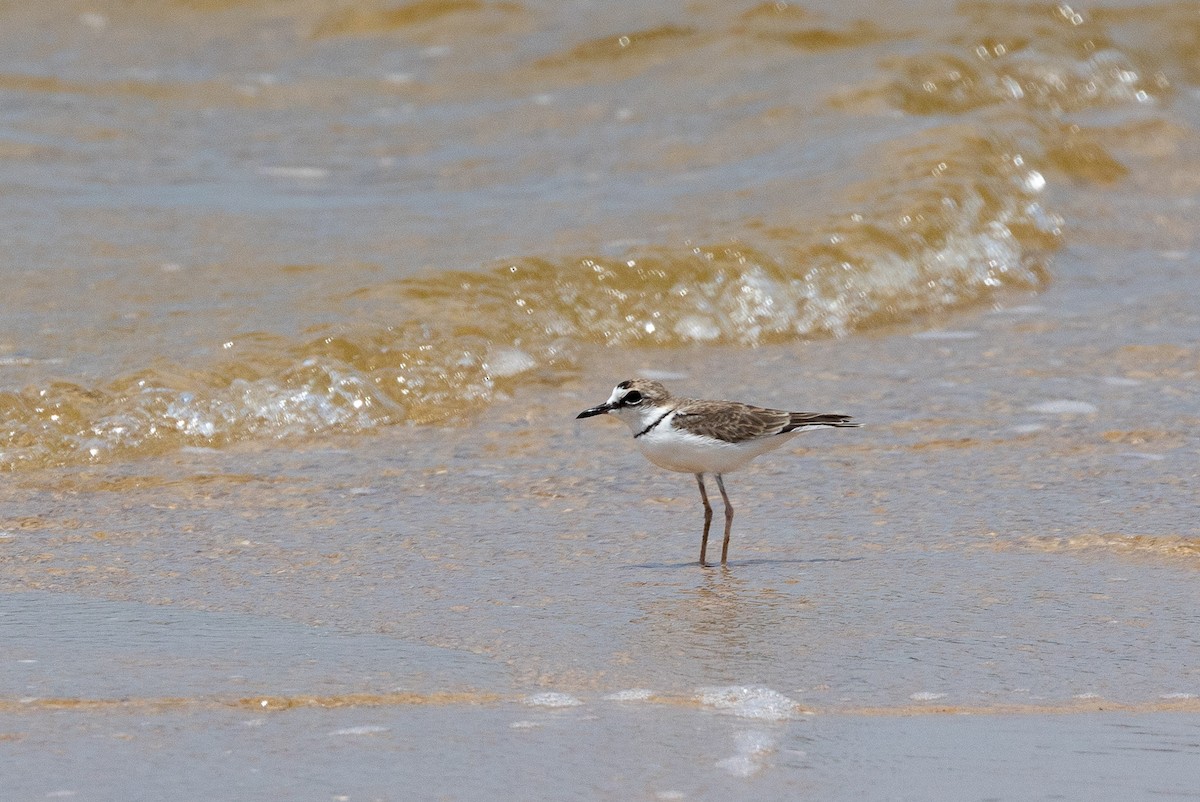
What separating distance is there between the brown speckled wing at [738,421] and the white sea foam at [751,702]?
1.48 meters

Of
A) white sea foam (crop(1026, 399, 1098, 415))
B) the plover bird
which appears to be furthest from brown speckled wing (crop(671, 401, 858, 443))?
white sea foam (crop(1026, 399, 1098, 415))

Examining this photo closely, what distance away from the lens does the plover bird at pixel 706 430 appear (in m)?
5.43

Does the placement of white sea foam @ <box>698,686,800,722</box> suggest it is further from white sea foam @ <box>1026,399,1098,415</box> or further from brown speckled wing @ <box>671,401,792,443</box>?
white sea foam @ <box>1026,399,1098,415</box>

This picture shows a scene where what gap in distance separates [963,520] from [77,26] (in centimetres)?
1123

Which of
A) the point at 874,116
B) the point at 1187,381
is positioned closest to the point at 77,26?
the point at 874,116

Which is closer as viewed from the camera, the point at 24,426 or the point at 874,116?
the point at 24,426

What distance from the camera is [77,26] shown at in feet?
47.3

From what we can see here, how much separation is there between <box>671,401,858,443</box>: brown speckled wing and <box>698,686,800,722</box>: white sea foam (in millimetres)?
1483

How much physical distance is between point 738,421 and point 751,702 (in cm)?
165

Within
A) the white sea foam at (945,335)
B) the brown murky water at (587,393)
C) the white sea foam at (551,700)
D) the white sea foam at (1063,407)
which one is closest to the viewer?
the brown murky water at (587,393)

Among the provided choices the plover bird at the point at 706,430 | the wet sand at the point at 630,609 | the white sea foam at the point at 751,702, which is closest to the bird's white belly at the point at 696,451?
the plover bird at the point at 706,430

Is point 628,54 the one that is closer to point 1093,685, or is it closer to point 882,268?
point 882,268

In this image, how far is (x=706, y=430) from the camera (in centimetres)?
545

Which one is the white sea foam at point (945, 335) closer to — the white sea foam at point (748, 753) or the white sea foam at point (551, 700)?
the white sea foam at point (551, 700)
